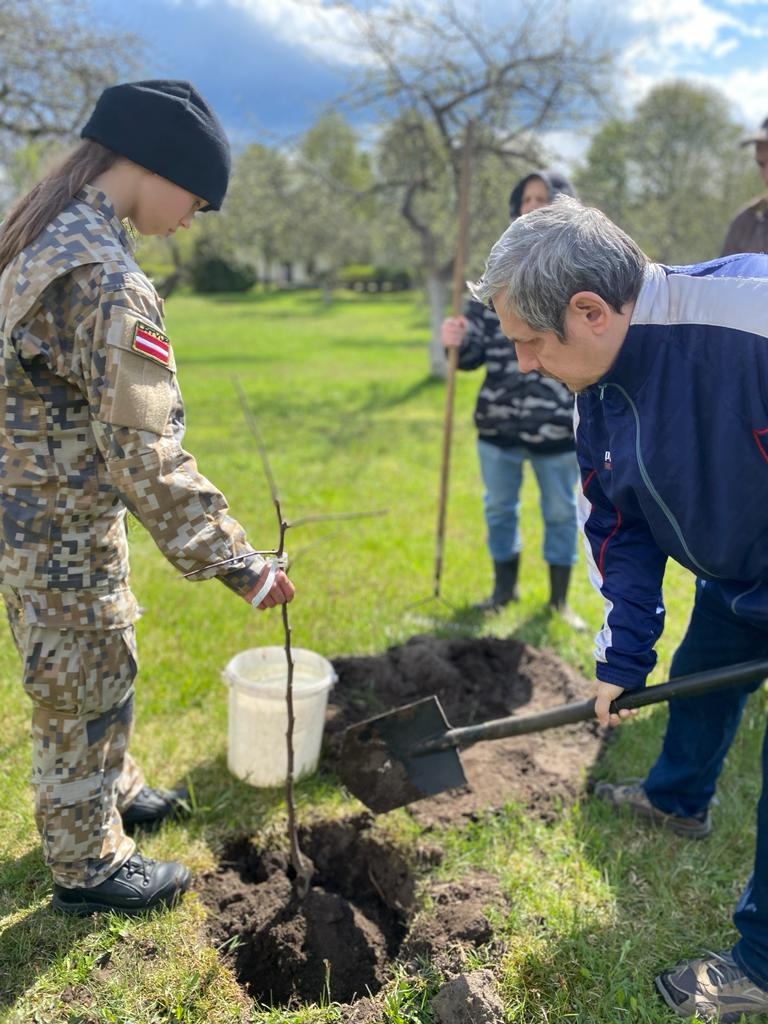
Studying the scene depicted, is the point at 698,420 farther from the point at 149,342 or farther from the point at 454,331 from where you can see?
the point at 454,331

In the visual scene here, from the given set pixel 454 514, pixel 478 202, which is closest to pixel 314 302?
pixel 478 202

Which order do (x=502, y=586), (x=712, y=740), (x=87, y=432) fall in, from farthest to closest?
1. (x=502, y=586)
2. (x=712, y=740)
3. (x=87, y=432)

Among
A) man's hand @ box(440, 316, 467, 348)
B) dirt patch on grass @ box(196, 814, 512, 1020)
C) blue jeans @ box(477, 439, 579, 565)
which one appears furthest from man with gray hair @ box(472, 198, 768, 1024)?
man's hand @ box(440, 316, 467, 348)

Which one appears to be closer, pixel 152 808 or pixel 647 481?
pixel 647 481

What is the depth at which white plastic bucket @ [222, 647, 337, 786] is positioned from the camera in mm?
3066

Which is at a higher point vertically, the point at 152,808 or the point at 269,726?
the point at 269,726

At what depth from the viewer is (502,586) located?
4926 mm

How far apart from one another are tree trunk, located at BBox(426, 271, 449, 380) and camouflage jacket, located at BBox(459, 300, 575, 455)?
8.76 m

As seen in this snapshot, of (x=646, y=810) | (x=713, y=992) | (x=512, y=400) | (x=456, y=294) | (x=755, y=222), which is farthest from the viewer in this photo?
(x=456, y=294)

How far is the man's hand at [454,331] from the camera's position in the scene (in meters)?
4.48

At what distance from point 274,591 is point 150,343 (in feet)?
2.37

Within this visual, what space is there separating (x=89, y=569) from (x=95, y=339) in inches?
25.7

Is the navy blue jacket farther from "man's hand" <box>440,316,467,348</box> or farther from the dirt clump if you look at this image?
"man's hand" <box>440,316,467,348</box>

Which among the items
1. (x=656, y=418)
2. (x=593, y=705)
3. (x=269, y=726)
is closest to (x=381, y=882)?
(x=269, y=726)
